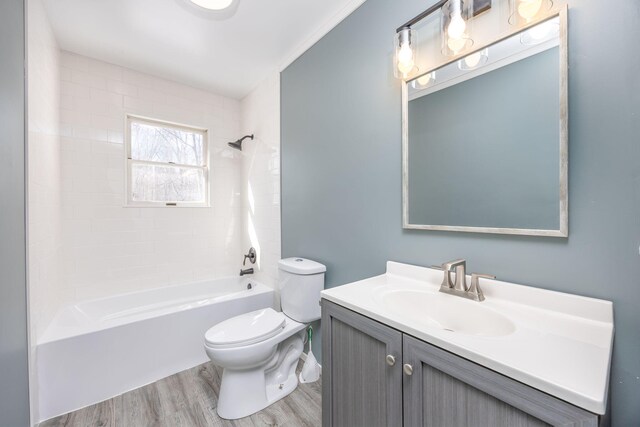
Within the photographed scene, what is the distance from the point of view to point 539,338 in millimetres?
751

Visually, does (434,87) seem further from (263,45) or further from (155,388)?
(155,388)

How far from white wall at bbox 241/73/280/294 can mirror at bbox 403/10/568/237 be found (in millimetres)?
1393

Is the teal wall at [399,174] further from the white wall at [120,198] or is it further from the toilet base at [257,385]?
the white wall at [120,198]

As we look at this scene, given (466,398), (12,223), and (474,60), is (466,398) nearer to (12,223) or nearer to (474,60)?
(474,60)

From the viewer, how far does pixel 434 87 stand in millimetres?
1255

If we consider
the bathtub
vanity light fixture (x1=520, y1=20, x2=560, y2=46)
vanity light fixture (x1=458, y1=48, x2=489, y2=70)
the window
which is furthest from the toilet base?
vanity light fixture (x1=520, y1=20, x2=560, y2=46)

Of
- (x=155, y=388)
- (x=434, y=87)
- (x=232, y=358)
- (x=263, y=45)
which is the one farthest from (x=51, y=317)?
(x=434, y=87)

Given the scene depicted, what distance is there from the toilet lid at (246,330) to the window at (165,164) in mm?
1596

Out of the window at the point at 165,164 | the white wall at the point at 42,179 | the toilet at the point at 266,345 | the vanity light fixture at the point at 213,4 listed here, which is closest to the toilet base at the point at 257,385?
the toilet at the point at 266,345

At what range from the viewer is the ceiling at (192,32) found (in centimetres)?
167

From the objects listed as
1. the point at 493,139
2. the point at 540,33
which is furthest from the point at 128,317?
the point at 540,33

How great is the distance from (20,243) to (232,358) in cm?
119

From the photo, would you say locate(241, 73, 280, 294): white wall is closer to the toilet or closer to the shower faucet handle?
the shower faucet handle

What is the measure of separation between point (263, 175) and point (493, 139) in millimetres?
2009
